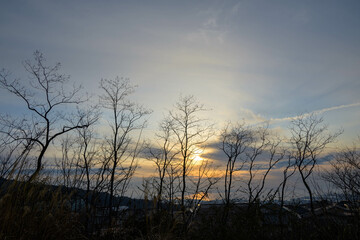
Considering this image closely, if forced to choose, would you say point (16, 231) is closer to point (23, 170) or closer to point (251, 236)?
point (23, 170)

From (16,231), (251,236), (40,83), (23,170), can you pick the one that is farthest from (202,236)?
(40,83)

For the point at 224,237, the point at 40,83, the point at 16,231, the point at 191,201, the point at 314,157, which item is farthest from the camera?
the point at 314,157

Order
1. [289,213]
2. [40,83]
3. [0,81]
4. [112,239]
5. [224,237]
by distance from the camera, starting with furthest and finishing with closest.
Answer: [40,83], [0,81], [112,239], [224,237], [289,213]

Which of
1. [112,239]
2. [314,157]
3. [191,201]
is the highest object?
[314,157]

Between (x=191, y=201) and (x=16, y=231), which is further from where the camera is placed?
(x=191, y=201)

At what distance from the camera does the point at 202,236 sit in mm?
4938

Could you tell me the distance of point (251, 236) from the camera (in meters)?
4.53

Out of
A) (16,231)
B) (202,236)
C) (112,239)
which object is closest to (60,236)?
(16,231)

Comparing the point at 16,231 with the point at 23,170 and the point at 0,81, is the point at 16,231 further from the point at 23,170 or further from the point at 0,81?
the point at 0,81

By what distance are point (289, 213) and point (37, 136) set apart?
66.4 ft

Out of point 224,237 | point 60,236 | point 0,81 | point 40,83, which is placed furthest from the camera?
point 40,83

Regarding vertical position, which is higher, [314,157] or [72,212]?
[314,157]

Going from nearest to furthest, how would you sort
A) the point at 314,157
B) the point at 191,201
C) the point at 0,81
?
the point at 191,201
the point at 0,81
the point at 314,157

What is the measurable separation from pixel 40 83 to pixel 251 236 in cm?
2199
